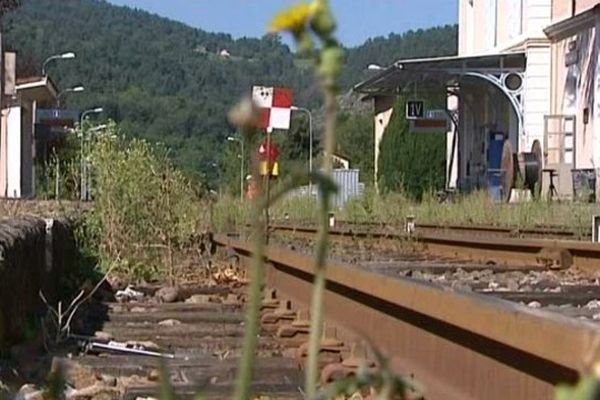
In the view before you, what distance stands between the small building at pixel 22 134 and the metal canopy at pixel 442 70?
1095 centimetres

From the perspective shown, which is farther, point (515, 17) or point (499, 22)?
point (499, 22)

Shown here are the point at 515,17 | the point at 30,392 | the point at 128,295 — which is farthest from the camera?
the point at 515,17

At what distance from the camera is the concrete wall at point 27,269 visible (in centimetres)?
635

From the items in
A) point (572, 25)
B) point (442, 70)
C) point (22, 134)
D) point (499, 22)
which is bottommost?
point (22, 134)

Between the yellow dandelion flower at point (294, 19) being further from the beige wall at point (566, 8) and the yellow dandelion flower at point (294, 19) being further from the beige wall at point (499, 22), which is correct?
the beige wall at point (499, 22)

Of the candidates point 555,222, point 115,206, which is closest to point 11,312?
point 115,206

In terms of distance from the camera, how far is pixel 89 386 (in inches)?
216

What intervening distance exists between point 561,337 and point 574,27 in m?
36.8

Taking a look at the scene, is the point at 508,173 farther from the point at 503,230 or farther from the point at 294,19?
the point at 294,19

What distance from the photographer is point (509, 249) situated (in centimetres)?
1244

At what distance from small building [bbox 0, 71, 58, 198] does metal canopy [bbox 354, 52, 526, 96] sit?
35.9ft

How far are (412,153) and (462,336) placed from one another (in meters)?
59.1

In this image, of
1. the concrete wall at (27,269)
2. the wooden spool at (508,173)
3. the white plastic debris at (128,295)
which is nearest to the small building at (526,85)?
the wooden spool at (508,173)

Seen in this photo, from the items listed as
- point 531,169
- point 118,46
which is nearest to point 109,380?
point 531,169
